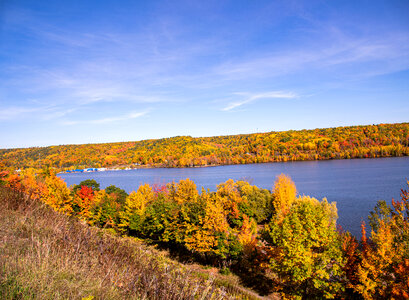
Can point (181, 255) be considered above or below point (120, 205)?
below

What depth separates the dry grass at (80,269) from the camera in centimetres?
259

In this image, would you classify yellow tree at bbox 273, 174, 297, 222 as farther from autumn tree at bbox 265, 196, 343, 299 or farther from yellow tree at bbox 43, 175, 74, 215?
yellow tree at bbox 43, 175, 74, 215

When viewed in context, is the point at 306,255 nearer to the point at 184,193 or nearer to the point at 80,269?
the point at 80,269

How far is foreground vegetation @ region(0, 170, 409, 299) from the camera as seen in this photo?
2.98 meters

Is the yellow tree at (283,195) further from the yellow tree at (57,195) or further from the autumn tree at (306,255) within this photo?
the yellow tree at (57,195)

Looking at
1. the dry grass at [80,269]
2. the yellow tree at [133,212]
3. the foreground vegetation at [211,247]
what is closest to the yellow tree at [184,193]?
the foreground vegetation at [211,247]

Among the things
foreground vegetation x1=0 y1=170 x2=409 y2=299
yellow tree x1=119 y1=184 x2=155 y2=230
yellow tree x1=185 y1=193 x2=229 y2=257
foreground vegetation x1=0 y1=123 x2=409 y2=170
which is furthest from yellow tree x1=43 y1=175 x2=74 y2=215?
foreground vegetation x1=0 y1=123 x2=409 y2=170

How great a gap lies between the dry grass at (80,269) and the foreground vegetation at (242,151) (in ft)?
449

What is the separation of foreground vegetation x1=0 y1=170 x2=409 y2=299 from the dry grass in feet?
0.05

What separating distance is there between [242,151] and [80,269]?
526 feet

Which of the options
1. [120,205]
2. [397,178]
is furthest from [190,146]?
[120,205]

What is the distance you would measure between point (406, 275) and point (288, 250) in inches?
265

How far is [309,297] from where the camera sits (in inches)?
686

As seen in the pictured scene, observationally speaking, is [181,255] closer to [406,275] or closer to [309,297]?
[309,297]
